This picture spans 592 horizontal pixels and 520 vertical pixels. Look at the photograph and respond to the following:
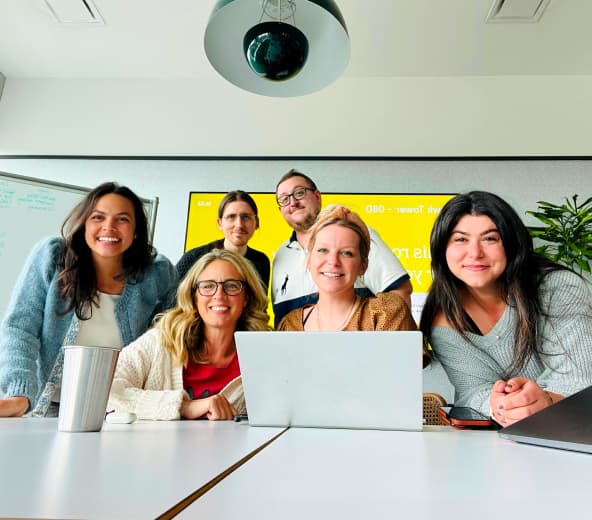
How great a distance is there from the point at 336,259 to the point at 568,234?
143cm

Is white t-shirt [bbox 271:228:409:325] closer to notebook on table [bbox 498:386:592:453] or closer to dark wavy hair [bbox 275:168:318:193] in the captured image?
dark wavy hair [bbox 275:168:318:193]

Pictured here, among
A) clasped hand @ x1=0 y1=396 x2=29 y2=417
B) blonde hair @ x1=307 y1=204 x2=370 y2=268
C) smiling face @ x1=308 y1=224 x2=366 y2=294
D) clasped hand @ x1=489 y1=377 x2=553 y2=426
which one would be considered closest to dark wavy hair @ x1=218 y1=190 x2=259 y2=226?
blonde hair @ x1=307 y1=204 x2=370 y2=268

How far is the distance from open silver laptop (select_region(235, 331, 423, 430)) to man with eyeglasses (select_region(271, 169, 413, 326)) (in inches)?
49.6

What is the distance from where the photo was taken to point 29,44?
294cm

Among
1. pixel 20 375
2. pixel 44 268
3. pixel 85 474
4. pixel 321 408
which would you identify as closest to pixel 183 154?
pixel 44 268

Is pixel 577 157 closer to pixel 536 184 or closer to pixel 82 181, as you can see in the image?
pixel 536 184

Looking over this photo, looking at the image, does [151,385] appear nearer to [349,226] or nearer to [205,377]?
[205,377]

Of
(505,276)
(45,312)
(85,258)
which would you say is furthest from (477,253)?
(45,312)

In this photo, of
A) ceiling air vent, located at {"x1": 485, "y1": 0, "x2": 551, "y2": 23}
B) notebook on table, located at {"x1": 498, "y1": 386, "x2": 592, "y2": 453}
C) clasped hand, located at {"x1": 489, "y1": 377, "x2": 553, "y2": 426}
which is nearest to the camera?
notebook on table, located at {"x1": 498, "y1": 386, "x2": 592, "y2": 453}

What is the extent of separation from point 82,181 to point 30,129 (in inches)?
21.9

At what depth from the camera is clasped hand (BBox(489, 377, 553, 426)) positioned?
1.12 meters

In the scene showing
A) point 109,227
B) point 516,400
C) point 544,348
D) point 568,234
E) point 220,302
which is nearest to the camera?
point 516,400

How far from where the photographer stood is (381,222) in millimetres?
2770

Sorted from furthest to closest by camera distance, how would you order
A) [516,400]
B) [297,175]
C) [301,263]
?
[297,175] < [301,263] < [516,400]
